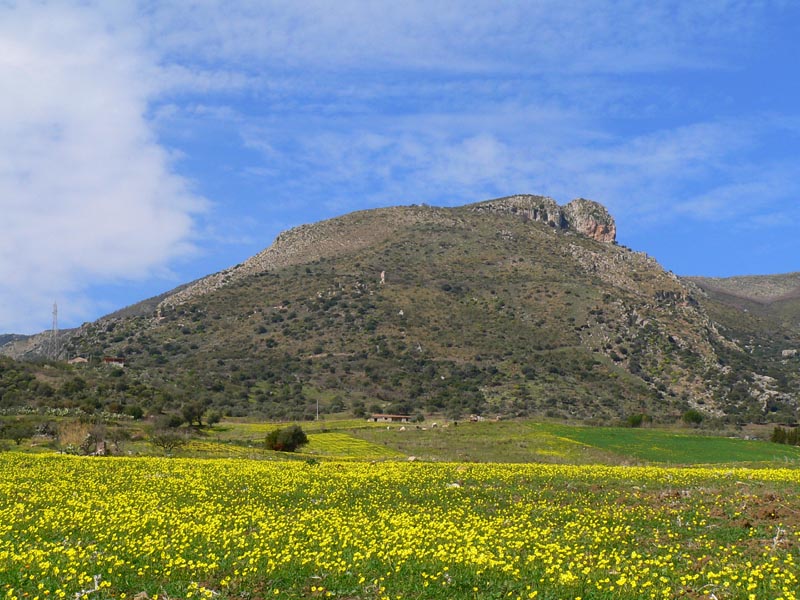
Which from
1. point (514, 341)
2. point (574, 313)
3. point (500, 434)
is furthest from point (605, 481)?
point (574, 313)

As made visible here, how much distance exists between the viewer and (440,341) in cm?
13038

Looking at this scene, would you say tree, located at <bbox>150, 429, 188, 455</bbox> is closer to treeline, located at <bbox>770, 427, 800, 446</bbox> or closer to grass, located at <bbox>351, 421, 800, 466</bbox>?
grass, located at <bbox>351, 421, 800, 466</bbox>

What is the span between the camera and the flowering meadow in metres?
11.8

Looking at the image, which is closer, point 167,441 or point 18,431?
point 167,441

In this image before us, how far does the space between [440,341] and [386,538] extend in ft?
378

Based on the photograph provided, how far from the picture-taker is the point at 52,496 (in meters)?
21.5

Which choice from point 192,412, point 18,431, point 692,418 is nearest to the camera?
point 18,431

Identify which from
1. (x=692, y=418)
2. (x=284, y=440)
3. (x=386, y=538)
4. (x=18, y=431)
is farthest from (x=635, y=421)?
(x=386, y=538)

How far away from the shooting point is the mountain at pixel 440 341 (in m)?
111

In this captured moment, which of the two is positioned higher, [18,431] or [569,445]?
[18,431]

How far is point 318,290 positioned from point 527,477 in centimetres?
11918

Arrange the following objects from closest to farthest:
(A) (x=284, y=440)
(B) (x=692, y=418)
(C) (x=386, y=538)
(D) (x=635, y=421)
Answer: (C) (x=386, y=538)
(A) (x=284, y=440)
(D) (x=635, y=421)
(B) (x=692, y=418)

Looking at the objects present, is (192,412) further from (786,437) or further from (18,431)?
(786,437)

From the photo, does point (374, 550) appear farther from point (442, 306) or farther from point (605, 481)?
point (442, 306)
